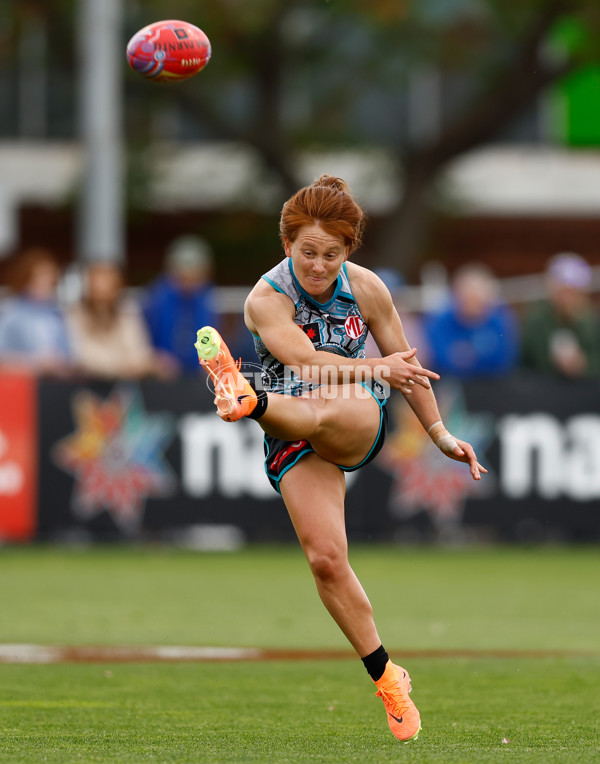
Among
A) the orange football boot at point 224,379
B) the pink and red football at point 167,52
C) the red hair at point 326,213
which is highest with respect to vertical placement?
the pink and red football at point 167,52

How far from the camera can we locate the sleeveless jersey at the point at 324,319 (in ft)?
19.4

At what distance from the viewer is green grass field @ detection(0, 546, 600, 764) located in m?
5.40

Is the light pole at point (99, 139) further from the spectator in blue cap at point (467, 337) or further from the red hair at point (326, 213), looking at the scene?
the red hair at point (326, 213)

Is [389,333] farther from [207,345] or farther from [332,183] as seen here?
[207,345]

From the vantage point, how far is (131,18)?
2066 cm

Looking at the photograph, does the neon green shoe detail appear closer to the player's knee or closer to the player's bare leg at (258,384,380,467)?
the player's bare leg at (258,384,380,467)

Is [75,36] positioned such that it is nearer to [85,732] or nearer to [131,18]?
[131,18]

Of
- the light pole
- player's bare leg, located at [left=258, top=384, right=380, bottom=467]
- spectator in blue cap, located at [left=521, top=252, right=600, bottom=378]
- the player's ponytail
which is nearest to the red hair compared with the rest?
the player's ponytail

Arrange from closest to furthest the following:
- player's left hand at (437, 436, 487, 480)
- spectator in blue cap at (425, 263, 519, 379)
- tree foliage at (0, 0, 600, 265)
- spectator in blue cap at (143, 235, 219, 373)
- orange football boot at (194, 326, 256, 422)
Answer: orange football boot at (194, 326, 256, 422)
player's left hand at (437, 436, 487, 480)
spectator in blue cap at (143, 235, 219, 373)
spectator in blue cap at (425, 263, 519, 379)
tree foliage at (0, 0, 600, 265)

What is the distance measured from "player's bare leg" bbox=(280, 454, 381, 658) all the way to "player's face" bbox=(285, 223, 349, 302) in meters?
0.81

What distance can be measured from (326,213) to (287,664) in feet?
9.03

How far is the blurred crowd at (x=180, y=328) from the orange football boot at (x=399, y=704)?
21.9ft

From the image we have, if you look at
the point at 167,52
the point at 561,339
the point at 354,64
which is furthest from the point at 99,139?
the point at 354,64

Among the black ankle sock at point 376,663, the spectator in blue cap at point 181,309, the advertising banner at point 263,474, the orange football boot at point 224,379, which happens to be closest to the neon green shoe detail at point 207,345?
the orange football boot at point 224,379
